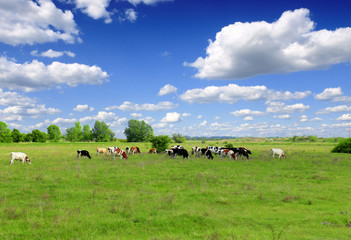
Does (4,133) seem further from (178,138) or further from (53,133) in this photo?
(178,138)

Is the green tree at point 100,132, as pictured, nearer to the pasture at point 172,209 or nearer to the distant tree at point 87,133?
the distant tree at point 87,133

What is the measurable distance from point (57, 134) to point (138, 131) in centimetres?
4469

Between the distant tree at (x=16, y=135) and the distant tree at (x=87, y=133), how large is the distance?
29.3m

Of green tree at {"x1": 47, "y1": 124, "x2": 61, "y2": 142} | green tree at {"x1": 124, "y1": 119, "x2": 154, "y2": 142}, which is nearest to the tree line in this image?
green tree at {"x1": 47, "y1": 124, "x2": 61, "y2": 142}

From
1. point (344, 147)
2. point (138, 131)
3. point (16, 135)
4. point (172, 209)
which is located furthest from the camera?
point (138, 131)

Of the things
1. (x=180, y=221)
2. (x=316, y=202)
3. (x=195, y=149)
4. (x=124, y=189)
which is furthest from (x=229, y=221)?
(x=195, y=149)

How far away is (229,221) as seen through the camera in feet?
27.7

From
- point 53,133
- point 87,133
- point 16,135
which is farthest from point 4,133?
point 87,133

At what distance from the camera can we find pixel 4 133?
302 ft

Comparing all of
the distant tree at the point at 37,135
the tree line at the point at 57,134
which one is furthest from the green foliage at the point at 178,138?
the distant tree at the point at 37,135

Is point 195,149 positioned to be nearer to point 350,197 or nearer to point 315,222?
point 350,197

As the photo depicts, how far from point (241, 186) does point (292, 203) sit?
3.22 m

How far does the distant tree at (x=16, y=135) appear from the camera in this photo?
91.1 meters

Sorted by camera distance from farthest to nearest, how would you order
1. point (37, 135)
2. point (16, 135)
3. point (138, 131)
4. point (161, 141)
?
point (138, 131), point (37, 135), point (16, 135), point (161, 141)
